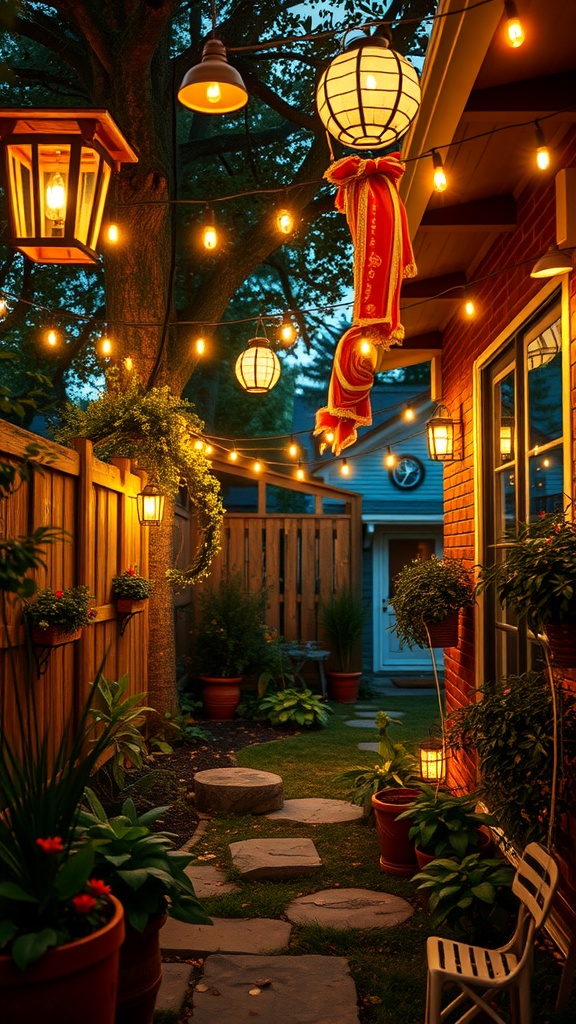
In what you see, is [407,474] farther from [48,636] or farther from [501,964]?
[501,964]

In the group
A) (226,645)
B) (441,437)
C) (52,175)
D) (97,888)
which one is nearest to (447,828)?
(97,888)

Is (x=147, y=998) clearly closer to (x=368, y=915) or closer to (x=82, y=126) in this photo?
(x=368, y=915)

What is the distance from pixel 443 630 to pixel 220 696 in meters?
4.77

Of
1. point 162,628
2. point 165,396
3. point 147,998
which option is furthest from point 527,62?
point 162,628

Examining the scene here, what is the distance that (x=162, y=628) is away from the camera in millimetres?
7895

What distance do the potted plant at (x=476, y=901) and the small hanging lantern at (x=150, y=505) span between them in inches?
156

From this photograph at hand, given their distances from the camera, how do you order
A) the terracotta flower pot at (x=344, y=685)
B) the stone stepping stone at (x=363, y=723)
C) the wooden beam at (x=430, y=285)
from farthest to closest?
the terracotta flower pot at (x=344, y=685) < the stone stepping stone at (x=363, y=723) < the wooden beam at (x=430, y=285)

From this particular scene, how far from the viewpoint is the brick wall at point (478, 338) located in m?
3.84

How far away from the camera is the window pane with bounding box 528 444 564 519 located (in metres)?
3.68

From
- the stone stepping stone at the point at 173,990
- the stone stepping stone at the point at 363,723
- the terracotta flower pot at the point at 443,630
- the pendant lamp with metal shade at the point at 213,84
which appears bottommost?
the stone stepping stone at the point at 363,723

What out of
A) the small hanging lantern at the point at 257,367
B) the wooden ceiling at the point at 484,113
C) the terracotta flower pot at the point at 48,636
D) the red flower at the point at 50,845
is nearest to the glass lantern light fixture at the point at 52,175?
the wooden ceiling at the point at 484,113

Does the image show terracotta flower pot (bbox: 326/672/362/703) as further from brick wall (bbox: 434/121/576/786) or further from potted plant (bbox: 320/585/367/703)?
brick wall (bbox: 434/121/576/786)

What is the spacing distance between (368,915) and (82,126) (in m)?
3.49

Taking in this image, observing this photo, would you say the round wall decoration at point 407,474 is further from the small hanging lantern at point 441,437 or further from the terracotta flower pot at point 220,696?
the small hanging lantern at point 441,437
